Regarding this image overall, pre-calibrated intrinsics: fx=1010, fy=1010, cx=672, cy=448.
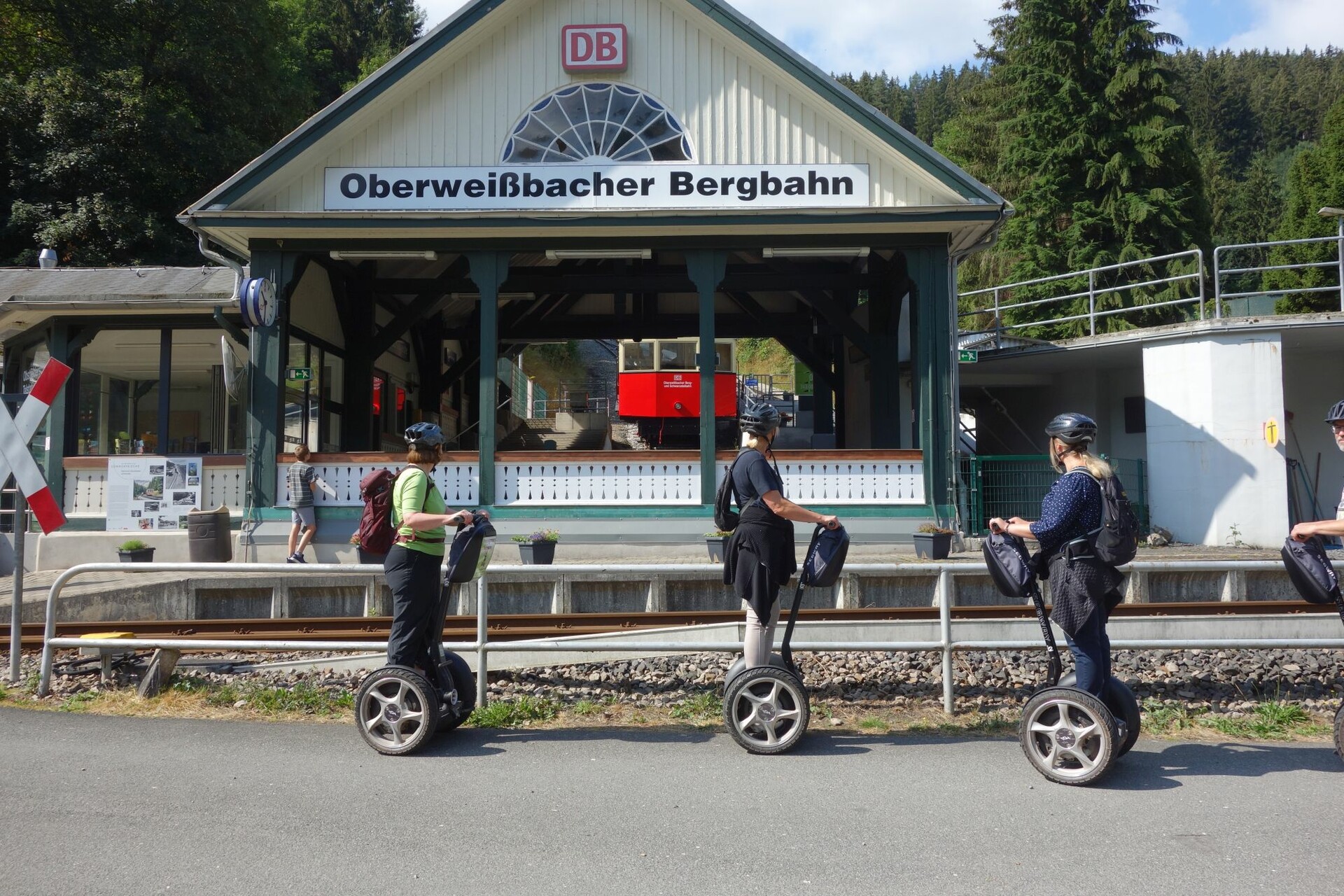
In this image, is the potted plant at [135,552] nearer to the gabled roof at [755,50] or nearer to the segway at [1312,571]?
the gabled roof at [755,50]

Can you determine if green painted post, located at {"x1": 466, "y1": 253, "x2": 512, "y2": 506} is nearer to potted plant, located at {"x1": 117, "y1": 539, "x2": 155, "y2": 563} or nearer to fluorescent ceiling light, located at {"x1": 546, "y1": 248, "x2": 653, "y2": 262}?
fluorescent ceiling light, located at {"x1": 546, "y1": 248, "x2": 653, "y2": 262}

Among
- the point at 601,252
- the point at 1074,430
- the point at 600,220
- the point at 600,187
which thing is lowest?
the point at 1074,430

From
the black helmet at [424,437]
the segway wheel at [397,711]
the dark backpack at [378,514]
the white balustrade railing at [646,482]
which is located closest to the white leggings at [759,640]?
the segway wheel at [397,711]

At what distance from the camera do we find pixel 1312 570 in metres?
4.78

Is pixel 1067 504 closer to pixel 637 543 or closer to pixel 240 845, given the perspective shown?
pixel 240 845

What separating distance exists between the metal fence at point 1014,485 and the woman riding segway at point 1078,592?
37.5ft

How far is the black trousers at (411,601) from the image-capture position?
18.2 ft

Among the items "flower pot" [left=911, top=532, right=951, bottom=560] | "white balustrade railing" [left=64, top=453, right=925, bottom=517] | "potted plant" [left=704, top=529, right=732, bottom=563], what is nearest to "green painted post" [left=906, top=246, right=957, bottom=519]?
"white balustrade railing" [left=64, top=453, right=925, bottom=517]

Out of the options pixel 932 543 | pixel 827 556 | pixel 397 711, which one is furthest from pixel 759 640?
pixel 932 543

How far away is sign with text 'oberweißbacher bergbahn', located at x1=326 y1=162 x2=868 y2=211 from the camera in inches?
539

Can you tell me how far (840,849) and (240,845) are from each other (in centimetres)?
250

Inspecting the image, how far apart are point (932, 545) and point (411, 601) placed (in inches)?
342

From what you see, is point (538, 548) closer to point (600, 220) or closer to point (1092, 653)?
point (600, 220)

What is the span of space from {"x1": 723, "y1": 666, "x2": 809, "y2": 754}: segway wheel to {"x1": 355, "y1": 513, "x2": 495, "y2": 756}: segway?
1.58 metres
